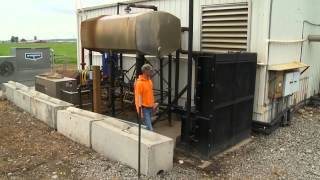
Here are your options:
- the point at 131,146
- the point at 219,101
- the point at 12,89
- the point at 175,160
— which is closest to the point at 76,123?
the point at 131,146

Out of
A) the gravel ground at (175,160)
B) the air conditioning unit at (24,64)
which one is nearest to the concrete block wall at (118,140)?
the gravel ground at (175,160)

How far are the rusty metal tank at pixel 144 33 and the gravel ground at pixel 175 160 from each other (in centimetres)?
235

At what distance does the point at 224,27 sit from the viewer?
8.03 metres

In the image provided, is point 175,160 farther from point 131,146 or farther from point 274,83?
point 274,83

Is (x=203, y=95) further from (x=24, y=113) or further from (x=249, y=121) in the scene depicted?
(x=24, y=113)

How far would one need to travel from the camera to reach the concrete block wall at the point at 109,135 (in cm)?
550

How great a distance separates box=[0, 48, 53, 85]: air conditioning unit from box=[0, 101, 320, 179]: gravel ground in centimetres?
585

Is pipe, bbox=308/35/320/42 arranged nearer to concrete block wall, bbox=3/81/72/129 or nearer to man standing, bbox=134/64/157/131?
man standing, bbox=134/64/157/131

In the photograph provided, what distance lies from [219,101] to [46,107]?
175 inches

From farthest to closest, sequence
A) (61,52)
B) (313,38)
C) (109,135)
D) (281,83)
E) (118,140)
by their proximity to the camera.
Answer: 1. (61,52)
2. (313,38)
3. (281,83)
4. (109,135)
5. (118,140)

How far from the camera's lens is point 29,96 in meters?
9.56

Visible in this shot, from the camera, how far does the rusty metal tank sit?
709 centimetres

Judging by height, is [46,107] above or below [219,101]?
below

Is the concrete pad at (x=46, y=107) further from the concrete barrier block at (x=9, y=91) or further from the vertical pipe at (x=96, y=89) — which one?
the concrete barrier block at (x=9, y=91)
